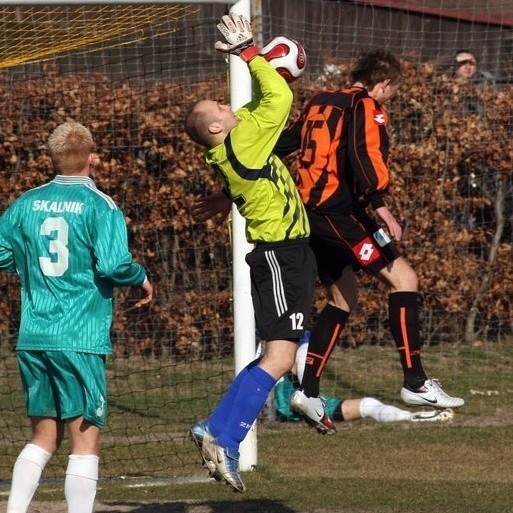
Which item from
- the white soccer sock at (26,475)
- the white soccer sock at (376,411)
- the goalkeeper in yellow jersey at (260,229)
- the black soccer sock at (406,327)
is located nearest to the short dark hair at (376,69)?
the goalkeeper in yellow jersey at (260,229)

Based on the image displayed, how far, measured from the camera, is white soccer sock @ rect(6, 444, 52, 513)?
640cm

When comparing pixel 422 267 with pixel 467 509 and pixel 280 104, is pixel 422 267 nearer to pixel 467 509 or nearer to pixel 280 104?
pixel 467 509

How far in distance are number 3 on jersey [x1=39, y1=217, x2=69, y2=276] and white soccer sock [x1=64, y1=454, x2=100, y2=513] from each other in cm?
87

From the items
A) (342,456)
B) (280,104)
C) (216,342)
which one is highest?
(280,104)

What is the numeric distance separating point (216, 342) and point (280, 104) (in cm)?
450

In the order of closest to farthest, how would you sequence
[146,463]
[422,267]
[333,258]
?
[333,258] → [146,463] → [422,267]

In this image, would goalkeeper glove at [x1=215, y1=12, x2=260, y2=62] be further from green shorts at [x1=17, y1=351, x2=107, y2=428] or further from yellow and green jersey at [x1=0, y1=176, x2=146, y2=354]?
green shorts at [x1=17, y1=351, x2=107, y2=428]

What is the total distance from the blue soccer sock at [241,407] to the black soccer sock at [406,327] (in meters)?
1.16

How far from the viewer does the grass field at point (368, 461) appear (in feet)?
25.7

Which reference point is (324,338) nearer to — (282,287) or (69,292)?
(282,287)

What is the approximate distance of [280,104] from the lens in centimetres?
641

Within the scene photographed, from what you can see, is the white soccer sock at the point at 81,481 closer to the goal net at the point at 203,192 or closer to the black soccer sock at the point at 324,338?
the black soccer sock at the point at 324,338

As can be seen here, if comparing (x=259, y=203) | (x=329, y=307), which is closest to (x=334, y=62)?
(x=329, y=307)

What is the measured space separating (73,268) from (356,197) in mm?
1803
